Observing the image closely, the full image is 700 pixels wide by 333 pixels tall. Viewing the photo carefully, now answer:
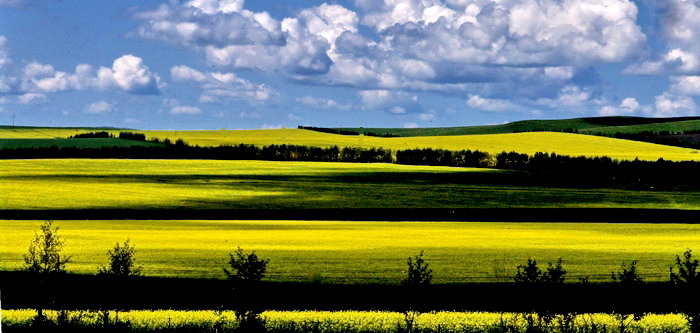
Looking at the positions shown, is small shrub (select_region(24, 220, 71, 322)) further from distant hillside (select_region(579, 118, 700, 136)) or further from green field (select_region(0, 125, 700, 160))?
distant hillside (select_region(579, 118, 700, 136))

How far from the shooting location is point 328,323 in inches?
936

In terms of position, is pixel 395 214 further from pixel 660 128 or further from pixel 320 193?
pixel 660 128

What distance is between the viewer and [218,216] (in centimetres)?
6294

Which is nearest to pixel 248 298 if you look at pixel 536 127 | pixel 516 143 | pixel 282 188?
pixel 282 188

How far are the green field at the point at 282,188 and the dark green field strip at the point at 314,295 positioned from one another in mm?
33630

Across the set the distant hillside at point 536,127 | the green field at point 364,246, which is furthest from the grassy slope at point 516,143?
the green field at point 364,246

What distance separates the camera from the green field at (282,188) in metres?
68.7

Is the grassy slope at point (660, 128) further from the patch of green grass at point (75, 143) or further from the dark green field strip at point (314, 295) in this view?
the dark green field strip at point (314, 295)

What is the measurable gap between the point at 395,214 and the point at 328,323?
4067 centimetres

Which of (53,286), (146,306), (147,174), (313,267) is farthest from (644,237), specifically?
(147,174)

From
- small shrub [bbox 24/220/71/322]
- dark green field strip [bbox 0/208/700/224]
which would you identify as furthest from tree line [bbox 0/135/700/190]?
small shrub [bbox 24/220/71/322]

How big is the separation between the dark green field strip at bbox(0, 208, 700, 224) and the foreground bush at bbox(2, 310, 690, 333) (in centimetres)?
3695

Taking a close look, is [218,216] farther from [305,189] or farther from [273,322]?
[273,322]

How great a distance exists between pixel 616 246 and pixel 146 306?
25081mm
